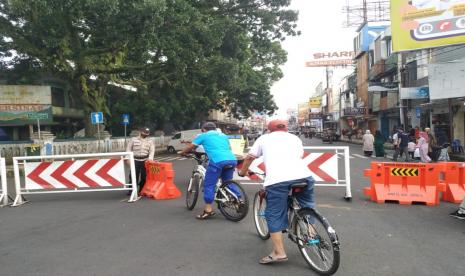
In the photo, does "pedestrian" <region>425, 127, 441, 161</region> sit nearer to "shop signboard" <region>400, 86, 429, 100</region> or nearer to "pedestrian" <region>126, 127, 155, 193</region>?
"shop signboard" <region>400, 86, 429, 100</region>

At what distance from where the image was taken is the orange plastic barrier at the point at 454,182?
9.00m

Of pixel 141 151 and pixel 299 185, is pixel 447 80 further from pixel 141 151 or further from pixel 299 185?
pixel 299 185

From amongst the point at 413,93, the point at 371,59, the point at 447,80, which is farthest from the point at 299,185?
the point at 371,59

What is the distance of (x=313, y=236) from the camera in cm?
479

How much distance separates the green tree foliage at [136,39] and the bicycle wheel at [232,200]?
10357mm

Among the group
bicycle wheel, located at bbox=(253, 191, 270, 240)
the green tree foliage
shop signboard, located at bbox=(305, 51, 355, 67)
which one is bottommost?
bicycle wheel, located at bbox=(253, 191, 270, 240)

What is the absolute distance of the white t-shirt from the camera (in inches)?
196

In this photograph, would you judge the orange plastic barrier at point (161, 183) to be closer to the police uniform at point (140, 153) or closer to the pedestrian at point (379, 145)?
the police uniform at point (140, 153)

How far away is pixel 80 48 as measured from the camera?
21938mm

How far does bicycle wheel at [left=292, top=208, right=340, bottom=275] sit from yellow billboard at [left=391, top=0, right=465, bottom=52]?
696 inches

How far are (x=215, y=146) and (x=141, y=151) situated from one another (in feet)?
11.4

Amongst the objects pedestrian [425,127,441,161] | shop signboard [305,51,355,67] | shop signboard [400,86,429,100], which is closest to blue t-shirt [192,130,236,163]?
pedestrian [425,127,441,161]

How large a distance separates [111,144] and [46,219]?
24521 millimetres

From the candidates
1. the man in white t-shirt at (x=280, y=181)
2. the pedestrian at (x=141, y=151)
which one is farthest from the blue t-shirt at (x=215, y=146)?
the pedestrian at (x=141, y=151)
